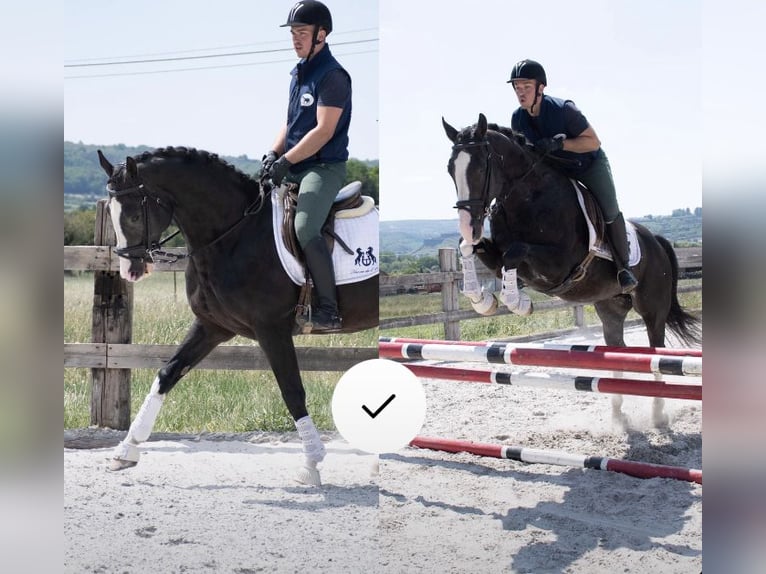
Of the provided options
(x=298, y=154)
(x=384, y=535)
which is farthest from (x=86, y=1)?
(x=384, y=535)

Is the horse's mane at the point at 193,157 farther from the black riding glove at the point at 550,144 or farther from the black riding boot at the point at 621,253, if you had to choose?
the black riding boot at the point at 621,253

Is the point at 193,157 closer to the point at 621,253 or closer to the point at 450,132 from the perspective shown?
the point at 450,132

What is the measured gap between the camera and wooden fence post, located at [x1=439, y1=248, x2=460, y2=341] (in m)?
2.39

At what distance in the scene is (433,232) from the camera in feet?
7.68

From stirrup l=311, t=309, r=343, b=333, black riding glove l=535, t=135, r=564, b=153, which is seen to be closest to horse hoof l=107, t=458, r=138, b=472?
stirrup l=311, t=309, r=343, b=333

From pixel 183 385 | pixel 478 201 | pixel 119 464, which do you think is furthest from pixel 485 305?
pixel 119 464

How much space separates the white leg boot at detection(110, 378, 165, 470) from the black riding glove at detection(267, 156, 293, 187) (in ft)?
2.09

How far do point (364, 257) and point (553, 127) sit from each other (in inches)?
29.2

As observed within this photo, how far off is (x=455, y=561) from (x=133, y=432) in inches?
36.9

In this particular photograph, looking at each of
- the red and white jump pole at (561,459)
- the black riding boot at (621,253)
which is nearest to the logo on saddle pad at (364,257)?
the red and white jump pole at (561,459)

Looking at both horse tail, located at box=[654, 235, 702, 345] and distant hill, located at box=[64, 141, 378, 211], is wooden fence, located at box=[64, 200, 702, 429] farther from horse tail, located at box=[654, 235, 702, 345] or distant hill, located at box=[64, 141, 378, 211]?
horse tail, located at box=[654, 235, 702, 345]

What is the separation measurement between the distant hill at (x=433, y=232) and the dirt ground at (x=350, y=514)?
56 cm

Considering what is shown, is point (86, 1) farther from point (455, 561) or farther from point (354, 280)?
point (455, 561)
